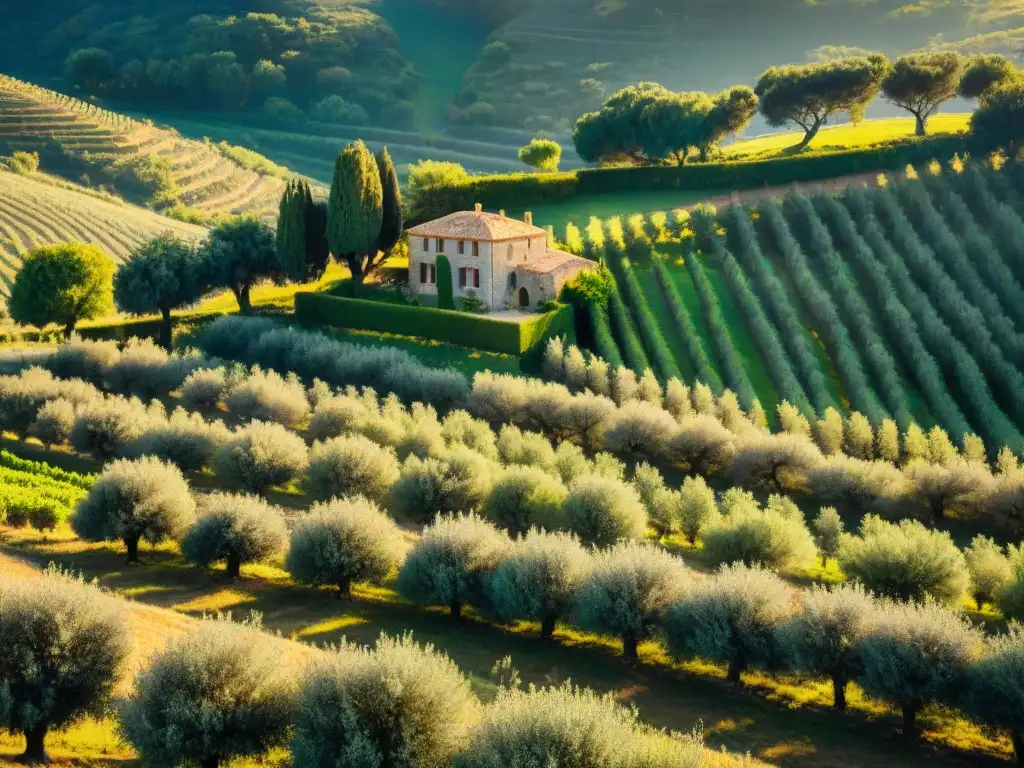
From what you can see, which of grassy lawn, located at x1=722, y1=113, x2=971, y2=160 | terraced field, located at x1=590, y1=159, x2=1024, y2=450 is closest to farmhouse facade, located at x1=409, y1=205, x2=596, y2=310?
terraced field, located at x1=590, y1=159, x2=1024, y2=450

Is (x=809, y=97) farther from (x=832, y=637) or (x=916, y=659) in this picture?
(x=916, y=659)

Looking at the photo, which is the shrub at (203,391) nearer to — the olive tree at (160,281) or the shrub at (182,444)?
the shrub at (182,444)

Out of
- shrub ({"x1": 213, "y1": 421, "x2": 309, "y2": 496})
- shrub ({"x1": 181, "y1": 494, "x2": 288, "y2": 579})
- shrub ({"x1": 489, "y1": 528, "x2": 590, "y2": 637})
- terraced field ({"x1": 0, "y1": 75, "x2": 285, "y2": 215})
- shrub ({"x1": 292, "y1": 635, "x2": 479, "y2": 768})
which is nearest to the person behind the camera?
shrub ({"x1": 292, "y1": 635, "x2": 479, "y2": 768})

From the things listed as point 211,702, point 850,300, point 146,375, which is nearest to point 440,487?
point 211,702

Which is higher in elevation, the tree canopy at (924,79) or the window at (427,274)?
the tree canopy at (924,79)

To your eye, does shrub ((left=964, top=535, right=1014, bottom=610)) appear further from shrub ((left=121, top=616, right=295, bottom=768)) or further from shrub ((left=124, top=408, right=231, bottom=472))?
shrub ((left=124, top=408, right=231, bottom=472))

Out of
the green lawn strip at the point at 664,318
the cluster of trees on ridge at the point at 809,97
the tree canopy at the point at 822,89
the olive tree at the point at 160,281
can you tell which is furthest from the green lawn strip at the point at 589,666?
the tree canopy at the point at 822,89
